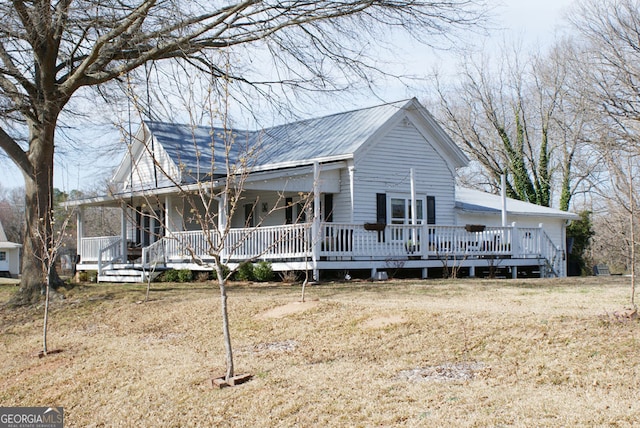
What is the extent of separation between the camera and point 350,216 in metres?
23.5

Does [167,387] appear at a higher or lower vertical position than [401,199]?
lower

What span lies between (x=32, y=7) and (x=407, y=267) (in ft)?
40.5

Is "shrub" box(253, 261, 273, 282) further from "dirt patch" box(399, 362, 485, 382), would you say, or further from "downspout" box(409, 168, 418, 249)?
"dirt patch" box(399, 362, 485, 382)

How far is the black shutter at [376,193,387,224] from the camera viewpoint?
24.1m

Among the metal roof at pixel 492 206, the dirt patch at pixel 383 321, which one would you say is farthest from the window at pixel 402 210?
the dirt patch at pixel 383 321

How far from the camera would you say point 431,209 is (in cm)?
2570

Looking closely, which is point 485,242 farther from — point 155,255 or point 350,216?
point 155,255

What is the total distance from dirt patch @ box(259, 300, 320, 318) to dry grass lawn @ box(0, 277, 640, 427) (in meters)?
0.05

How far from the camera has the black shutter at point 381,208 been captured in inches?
950

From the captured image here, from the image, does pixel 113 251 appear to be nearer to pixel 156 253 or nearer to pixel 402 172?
pixel 156 253

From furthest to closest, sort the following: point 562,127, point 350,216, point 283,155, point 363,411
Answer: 1. point 562,127
2. point 283,155
3. point 350,216
4. point 363,411

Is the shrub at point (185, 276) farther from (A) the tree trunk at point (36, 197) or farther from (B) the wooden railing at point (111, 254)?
(A) the tree trunk at point (36, 197)

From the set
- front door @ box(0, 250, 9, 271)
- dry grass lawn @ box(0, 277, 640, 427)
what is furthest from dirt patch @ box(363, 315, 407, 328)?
front door @ box(0, 250, 9, 271)

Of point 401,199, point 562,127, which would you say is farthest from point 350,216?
point 562,127
